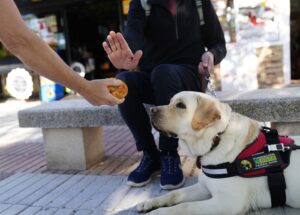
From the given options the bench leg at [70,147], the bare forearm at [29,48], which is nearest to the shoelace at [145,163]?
the bench leg at [70,147]

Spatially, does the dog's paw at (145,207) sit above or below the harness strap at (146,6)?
below

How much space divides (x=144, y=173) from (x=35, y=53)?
1849 mm

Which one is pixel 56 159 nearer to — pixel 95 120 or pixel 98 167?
pixel 98 167

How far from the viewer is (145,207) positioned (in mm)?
2834

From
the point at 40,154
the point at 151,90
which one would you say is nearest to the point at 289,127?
the point at 151,90

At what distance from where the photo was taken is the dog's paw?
2826 mm

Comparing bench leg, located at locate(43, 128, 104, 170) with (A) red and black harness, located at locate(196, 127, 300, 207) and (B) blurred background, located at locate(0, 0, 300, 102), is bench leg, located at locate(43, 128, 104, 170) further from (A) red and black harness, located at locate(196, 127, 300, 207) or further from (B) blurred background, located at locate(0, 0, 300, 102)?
(B) blurred background, located at locate(0, 0, 300, 102)

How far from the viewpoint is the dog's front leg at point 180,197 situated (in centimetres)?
278

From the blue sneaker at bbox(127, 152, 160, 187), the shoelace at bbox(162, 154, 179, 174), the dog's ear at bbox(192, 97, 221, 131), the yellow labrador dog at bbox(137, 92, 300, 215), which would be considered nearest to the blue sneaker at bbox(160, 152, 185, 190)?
the shoelace at bbox(162, 154, 179, 174)

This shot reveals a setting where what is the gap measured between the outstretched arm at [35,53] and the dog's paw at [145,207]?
1.00 meters

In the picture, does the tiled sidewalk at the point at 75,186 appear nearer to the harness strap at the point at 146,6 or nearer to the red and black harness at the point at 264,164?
the red and black harness at the point at 264,164

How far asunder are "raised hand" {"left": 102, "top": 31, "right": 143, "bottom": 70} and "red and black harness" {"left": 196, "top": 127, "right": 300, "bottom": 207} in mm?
963

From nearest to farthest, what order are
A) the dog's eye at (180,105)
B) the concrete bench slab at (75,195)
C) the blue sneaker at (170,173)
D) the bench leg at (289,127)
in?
the dog's eye at (180,105) → the concrete bench slab at (75,195) → the blue sneaker at (170,173) → the bench leg at (289,127)

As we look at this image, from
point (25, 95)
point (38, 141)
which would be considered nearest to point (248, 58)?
point (38, 141)
